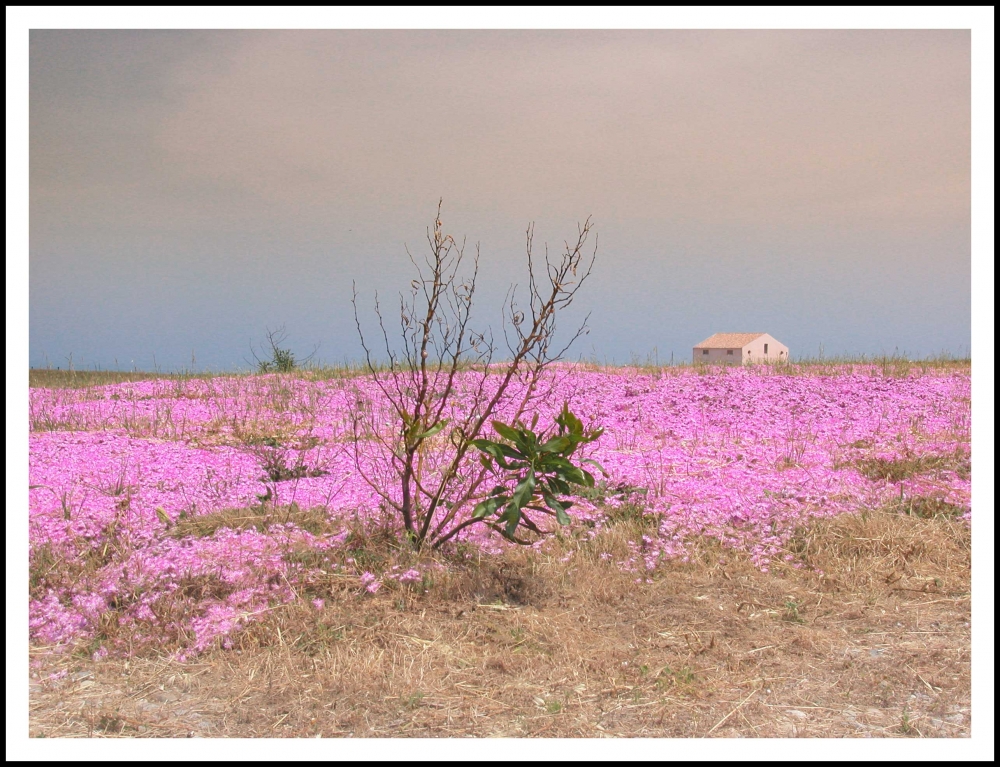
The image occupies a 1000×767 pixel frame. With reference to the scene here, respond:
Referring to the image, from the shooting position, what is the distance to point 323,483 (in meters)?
7.25

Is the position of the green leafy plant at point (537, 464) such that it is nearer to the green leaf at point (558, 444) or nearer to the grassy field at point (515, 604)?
the green leaf at point (558, 444)

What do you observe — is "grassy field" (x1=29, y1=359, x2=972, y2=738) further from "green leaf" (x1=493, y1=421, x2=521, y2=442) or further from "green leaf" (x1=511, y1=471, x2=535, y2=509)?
"green leaf" (x1=493, y1=421, x2=521, y2=442)

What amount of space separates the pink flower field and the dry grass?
1.00ft

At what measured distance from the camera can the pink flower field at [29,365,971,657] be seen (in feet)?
16.4

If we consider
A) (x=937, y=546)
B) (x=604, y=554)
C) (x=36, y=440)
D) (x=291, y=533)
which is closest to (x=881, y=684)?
(x=604, y=554)

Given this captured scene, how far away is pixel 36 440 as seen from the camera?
943cm

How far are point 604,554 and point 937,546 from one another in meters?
2.74

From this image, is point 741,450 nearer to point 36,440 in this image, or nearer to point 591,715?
point 591,715

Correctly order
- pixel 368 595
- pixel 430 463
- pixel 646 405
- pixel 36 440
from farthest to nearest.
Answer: pixel 646 405
pixel 36 440
pixel 430 463
pixel 368 595

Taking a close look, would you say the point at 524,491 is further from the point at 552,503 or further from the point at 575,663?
the point at 575,663

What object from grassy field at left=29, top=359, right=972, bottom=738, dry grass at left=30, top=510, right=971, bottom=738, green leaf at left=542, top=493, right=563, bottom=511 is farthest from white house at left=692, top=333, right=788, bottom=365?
green leaf at left=542, top=493, right=563, bottom=511

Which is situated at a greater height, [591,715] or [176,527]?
[176,527]

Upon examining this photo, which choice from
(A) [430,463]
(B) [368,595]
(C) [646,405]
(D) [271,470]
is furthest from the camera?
(C) [646,405]

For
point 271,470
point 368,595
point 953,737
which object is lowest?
point 953,737
